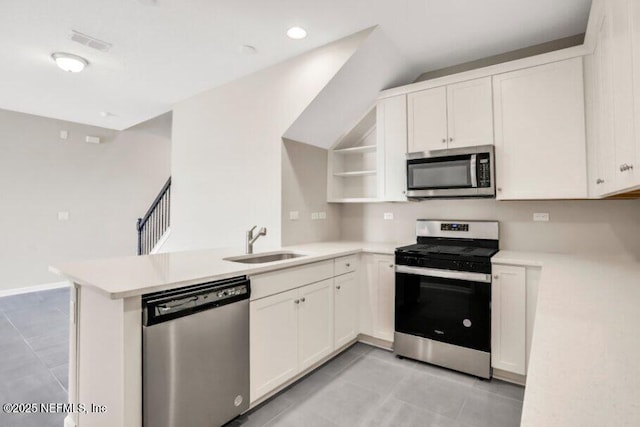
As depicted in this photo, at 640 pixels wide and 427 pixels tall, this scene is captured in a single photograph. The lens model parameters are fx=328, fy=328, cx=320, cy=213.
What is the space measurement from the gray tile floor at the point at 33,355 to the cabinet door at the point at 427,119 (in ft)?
11.1

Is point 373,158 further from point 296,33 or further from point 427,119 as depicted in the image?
point 296,33

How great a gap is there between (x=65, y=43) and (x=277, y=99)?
183 centimetres

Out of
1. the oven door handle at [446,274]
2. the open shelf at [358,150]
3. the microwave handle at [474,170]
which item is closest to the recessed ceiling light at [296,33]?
the open shelf at [358,150]

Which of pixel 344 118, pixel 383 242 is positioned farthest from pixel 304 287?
pixel 344 118

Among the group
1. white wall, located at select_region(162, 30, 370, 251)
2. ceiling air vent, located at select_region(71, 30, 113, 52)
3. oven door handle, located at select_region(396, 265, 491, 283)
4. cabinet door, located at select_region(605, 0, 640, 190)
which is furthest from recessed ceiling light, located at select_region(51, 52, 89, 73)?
cabinet door, located at select_region(605, 0, 640, 190)

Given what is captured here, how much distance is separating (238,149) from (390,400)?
8.94 ft

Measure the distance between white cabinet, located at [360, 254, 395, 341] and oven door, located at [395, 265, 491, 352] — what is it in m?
0.12

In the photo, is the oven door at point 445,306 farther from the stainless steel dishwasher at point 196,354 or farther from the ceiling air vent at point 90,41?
the ceiling air vent at point 90,41

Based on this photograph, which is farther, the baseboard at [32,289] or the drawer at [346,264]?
the baseboard at [32,289]

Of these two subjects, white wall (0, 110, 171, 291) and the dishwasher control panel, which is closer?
the dishwasher control panel

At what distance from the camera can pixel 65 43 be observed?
2.79 meters

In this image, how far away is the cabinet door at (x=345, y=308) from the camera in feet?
9.34

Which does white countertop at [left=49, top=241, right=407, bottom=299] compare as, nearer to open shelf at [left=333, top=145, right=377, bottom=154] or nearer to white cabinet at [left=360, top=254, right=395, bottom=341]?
white cabinet at [left=360, top=254, right=395, bottom=341]

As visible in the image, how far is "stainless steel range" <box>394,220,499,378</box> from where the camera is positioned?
252 cm
